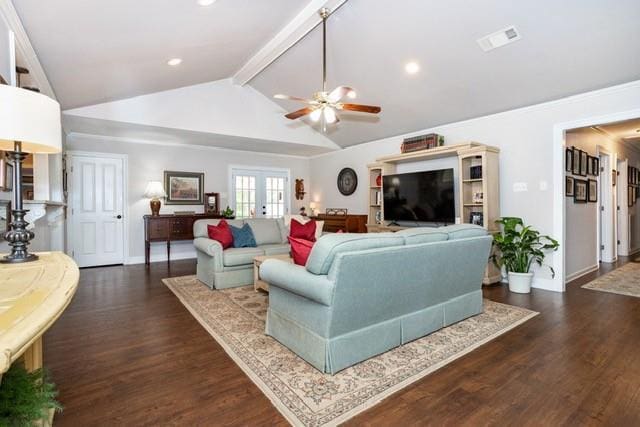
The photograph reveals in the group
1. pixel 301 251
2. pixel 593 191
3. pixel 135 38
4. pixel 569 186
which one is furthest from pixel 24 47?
pixel 593 191

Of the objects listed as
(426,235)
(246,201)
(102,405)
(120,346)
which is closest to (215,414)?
(102,405)

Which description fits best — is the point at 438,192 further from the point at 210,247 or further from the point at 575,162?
the point at 210,247

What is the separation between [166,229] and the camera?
5.96m

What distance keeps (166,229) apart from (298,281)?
4592 mm

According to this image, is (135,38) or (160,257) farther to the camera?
(160,257)

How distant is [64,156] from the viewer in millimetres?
5219

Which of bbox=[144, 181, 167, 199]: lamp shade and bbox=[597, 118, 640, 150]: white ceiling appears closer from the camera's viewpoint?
bbox=[597, 118, 640, 150]: white ceiling

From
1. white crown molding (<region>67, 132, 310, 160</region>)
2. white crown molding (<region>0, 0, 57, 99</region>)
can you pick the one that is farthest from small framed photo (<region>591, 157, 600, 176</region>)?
white crown molding (<region>0, 0, 57, 99</region>)

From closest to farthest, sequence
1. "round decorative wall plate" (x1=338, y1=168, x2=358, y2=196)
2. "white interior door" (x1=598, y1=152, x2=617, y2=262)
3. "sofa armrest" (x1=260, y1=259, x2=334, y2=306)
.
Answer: "sofa armrest" (x1=260, y1=259, x2=334, y2=306) < "white interior door" (x1=598, y1=152, x2=617, y2=262) < "round decorative wall plate" (x1=338, y1=168, x2=358, y2=196)

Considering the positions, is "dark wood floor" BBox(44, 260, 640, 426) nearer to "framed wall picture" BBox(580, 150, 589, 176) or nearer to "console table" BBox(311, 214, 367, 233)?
"framed wall picture" BBox(580, 150, 589, 176)

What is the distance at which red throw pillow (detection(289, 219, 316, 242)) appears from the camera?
14.8 feet

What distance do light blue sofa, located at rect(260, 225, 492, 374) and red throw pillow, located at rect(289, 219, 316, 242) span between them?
6.35 feet

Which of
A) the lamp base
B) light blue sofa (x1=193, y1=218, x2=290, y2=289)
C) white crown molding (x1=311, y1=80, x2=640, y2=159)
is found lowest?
light blue sofa (x1=193, y1=218, x2=290, y2=289)

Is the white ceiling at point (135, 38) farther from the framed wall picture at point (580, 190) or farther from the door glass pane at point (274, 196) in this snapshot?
the framed wall picture at point (580, 190)
